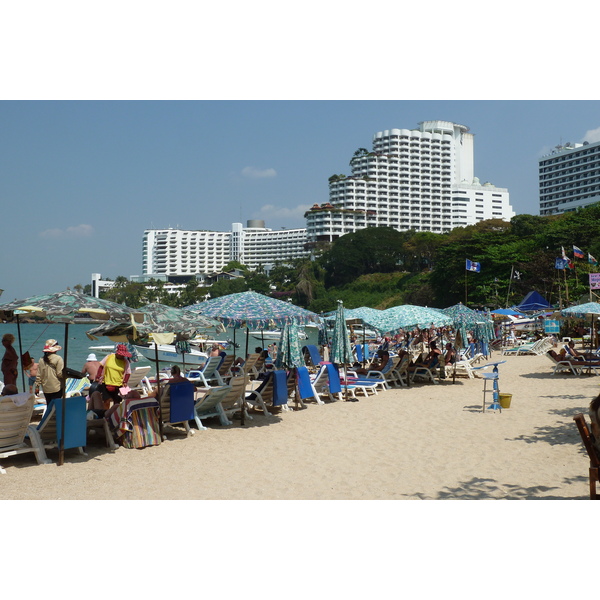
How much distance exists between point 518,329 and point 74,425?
37153mm

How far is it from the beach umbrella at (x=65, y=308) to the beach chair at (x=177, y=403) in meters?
1.22

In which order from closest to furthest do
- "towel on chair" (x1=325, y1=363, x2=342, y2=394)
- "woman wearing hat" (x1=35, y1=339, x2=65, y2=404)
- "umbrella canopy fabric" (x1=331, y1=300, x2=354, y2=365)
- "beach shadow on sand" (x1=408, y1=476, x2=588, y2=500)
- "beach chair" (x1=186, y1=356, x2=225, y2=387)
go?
"beach shadow on sand" (x1=408, y1=476, x2=588, y2=500)
"woman wearing hat" (x1=35, y1=339, x2=65, y2=404)
"towel on chair" (x1=325, y1=363, x2=342, y2=394)
"umbrella canopy fabric" (x1=331, y1=300, x2=354, y2=365)
"beach chair" (x1=186, y1=356, x2=225, y2=387)

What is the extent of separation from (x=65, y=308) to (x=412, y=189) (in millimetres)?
141834

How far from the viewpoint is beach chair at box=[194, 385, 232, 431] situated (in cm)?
944

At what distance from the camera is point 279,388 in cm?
1061

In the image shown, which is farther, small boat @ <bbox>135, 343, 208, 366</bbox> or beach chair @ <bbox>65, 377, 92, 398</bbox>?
small boat @ <bbox>135, 343, 208, 366</bbox>

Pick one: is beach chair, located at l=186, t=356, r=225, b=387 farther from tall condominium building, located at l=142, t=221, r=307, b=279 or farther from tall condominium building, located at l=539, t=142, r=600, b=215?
tall condominium building, located at l=142, t=221, r=307, b=279

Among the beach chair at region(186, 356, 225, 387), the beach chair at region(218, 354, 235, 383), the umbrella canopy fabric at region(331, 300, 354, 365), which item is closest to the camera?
the umbrella canopy fabric at region(331, 300, 354, 365)

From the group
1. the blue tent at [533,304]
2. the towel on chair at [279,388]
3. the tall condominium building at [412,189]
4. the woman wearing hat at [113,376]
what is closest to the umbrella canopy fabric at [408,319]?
the towel on chair at [279,388]

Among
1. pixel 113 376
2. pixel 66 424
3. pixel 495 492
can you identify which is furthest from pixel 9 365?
pixel 495 492

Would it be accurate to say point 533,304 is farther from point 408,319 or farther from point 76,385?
point 76,385

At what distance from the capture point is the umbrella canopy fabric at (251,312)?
390 inches

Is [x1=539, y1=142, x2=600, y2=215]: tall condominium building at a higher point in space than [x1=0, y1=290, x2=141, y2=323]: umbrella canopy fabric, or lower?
higher

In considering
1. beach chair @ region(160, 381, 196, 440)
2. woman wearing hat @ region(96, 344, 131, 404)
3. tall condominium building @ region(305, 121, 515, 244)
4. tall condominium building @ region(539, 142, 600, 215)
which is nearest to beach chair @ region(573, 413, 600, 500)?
beach chair @ region(160, 381, 196, 440)
